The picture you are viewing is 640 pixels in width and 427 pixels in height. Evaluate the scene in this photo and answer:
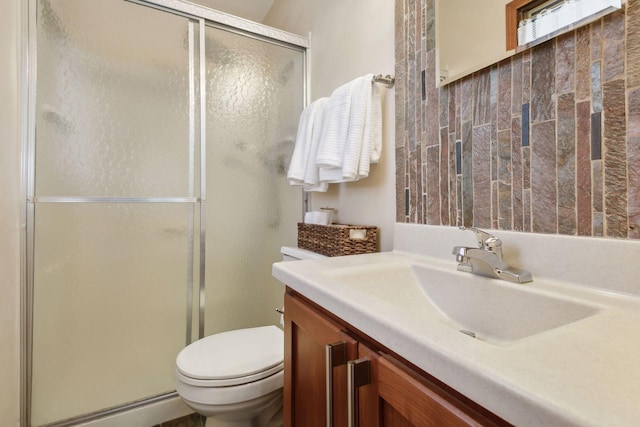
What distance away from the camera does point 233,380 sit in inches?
40.4

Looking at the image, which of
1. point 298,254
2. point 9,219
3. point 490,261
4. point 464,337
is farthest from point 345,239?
point 9,219

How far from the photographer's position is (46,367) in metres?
1.33

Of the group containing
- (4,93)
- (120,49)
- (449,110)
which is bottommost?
(449,110)

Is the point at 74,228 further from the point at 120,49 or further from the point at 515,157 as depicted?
the point at 515,157

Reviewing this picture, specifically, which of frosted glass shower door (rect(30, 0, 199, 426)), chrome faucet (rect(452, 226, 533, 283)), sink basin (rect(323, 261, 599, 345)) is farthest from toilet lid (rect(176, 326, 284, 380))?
chrome faucet (rect(452, 226, 533, 283))

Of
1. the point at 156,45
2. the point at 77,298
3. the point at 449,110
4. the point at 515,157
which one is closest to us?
the point at 515,157

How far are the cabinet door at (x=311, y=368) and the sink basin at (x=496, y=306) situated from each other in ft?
1.10

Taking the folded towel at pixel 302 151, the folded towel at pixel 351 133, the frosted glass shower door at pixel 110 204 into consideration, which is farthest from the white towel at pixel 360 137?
the frosted glass shower door at pixel 110 204

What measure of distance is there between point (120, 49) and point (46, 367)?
4.84 feet

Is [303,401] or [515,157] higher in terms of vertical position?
[515,157]

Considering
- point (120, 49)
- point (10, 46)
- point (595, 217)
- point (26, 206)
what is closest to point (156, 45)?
point (120, 49)

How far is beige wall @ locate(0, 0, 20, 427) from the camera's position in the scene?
1176 mm

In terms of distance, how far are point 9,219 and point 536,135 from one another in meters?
1.85

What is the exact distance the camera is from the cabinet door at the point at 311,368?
0.56 metres
